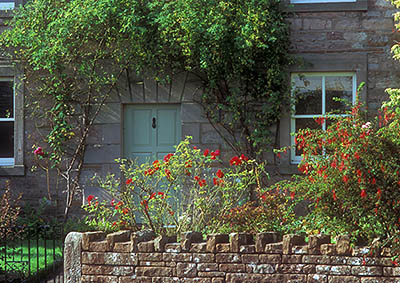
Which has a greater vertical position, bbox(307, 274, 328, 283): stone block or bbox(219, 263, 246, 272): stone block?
bbox(219, 263, 246, 272): stone block

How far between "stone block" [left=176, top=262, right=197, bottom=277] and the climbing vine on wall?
14.9ft

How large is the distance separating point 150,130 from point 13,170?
2399 mm

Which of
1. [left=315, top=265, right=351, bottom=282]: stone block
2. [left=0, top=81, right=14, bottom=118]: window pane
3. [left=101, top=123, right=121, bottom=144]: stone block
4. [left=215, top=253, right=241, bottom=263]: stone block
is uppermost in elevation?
[left=0, top=81, right=14, bottom=118]: window pane

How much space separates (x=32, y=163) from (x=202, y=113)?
299 cm

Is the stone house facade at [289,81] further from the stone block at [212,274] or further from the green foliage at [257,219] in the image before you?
the stone block at [212,274]

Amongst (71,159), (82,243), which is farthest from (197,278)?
(71,159)

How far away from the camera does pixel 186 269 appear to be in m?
5.37

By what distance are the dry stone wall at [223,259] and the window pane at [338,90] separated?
5108 mm

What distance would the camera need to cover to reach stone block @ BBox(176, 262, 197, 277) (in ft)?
17.6

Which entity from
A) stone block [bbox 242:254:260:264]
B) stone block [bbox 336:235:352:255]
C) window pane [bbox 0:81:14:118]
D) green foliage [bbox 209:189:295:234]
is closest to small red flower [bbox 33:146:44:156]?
window pane [bbox 0:81:14:118]

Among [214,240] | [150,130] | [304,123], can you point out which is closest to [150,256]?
[214,240]

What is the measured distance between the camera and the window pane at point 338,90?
999cm

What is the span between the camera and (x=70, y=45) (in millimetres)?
9727

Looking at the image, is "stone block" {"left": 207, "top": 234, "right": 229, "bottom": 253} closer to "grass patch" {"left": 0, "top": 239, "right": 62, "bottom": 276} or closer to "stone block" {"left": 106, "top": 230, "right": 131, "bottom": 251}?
"stone block" {"left": 106, "top": 230, "right": 131, "bottom": 251}
